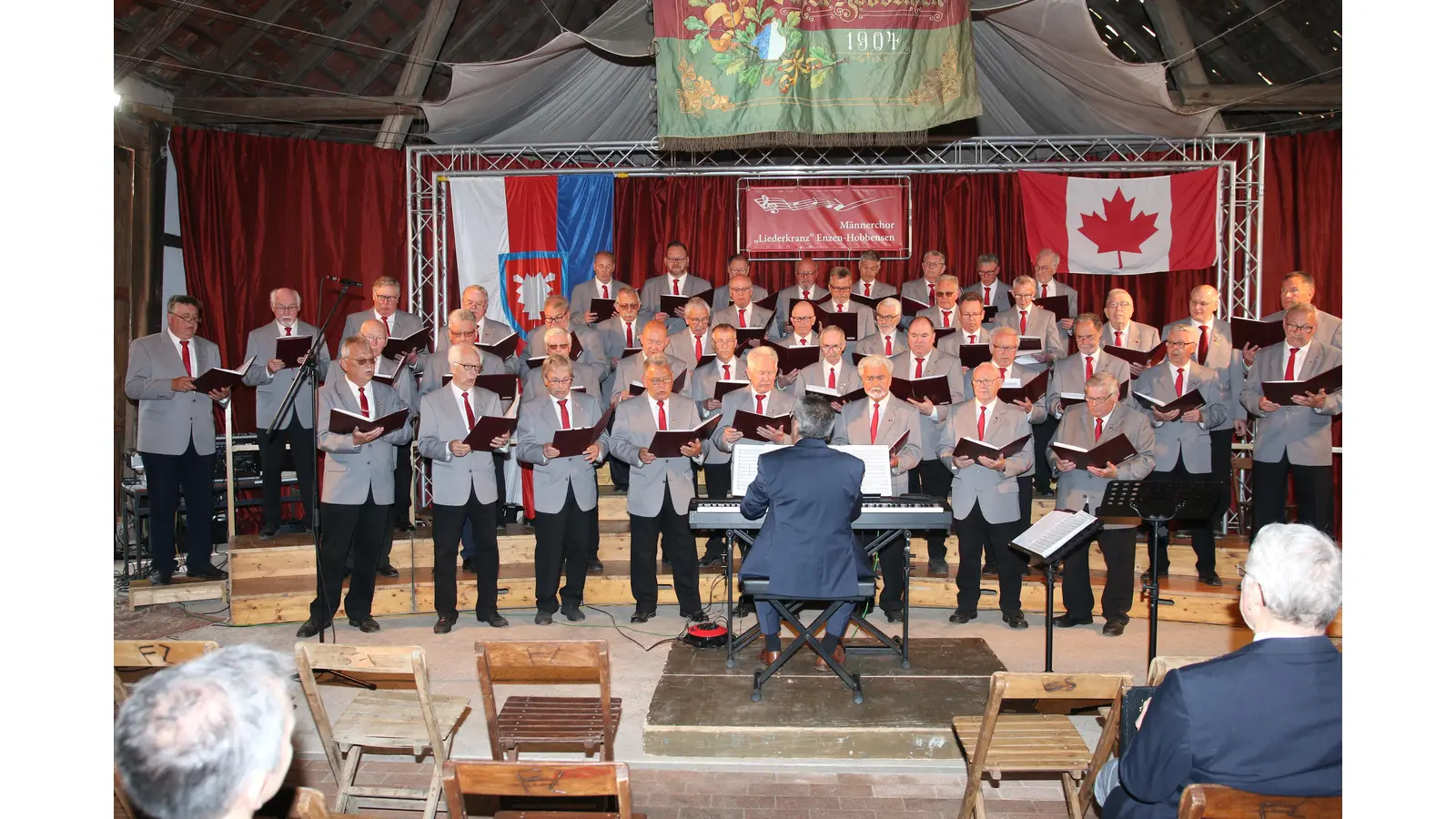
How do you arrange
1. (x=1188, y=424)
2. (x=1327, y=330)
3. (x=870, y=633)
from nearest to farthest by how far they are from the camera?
(x=870, y=633) < (x=1188, y=424) < (x=1327, y=330)

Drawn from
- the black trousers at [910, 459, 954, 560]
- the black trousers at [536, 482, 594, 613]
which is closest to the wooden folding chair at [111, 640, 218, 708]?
the black trousers at [536, 482, 594, 613]

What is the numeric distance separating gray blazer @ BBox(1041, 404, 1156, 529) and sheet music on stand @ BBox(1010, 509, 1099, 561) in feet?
4.57

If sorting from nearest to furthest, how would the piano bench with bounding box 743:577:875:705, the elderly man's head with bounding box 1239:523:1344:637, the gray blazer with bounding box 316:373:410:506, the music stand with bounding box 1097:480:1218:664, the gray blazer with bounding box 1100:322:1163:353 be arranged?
1. the elderly man's head with bounding box 1239:523:1344:637
2. the music stand with bounding box 1097:480:1218:664
3. the piano bench with bounding box 743:577:875:705
4. the gray blazer with bounding box 316:373:410:506
5. the gray blazer with bounding box 1100:322:1163:353

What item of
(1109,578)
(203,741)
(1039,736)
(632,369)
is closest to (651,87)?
(632,369)

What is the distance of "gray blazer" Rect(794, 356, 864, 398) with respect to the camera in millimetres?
7496

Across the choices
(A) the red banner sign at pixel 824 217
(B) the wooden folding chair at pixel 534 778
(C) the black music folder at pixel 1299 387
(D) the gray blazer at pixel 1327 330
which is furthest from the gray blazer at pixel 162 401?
(D) the gray blazer at pixel 1327 330

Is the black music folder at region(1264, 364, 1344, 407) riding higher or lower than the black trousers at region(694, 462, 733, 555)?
higher

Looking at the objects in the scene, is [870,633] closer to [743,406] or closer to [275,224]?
[743,406]

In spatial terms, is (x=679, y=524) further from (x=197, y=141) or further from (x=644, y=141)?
(x=197, y=141)

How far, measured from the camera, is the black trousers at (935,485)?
7.63 metres

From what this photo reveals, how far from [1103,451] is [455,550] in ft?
14.0

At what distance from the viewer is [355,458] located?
22.2 ft

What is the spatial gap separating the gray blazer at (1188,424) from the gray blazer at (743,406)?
97.8 inches

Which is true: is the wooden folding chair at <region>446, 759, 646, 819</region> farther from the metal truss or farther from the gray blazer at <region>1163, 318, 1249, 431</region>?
the metal truss
